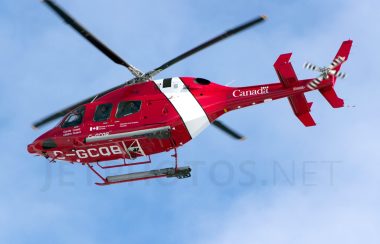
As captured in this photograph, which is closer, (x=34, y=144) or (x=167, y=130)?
(x=167, y=130)

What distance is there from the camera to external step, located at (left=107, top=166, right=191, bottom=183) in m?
28.2

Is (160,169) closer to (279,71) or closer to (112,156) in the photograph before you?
(112,156)

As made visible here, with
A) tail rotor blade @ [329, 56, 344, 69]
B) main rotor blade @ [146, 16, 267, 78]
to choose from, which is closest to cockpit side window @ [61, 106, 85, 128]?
main rotor blade @ [146, 16, 267, 78]

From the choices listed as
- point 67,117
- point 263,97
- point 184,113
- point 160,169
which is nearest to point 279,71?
point 263,97

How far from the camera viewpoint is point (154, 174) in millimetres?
28656

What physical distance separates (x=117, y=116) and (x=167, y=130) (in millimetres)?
2027

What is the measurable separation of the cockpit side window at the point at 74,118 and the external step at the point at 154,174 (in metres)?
2.16

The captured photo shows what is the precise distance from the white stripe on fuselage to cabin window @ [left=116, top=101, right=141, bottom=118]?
0.98m

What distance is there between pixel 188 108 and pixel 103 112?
3.01m

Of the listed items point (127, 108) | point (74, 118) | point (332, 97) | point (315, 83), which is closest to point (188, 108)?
point (127, 108)

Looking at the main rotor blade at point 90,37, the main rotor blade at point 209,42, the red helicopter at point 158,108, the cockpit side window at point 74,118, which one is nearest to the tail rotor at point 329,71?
the red helicopter at point 158,108

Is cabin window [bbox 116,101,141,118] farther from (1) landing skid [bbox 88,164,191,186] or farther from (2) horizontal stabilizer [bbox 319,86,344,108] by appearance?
(2) horizontal stabilizer [bbox 319,86,344,108]

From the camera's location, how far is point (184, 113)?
2794 cm

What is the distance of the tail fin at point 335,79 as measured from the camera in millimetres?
26766
